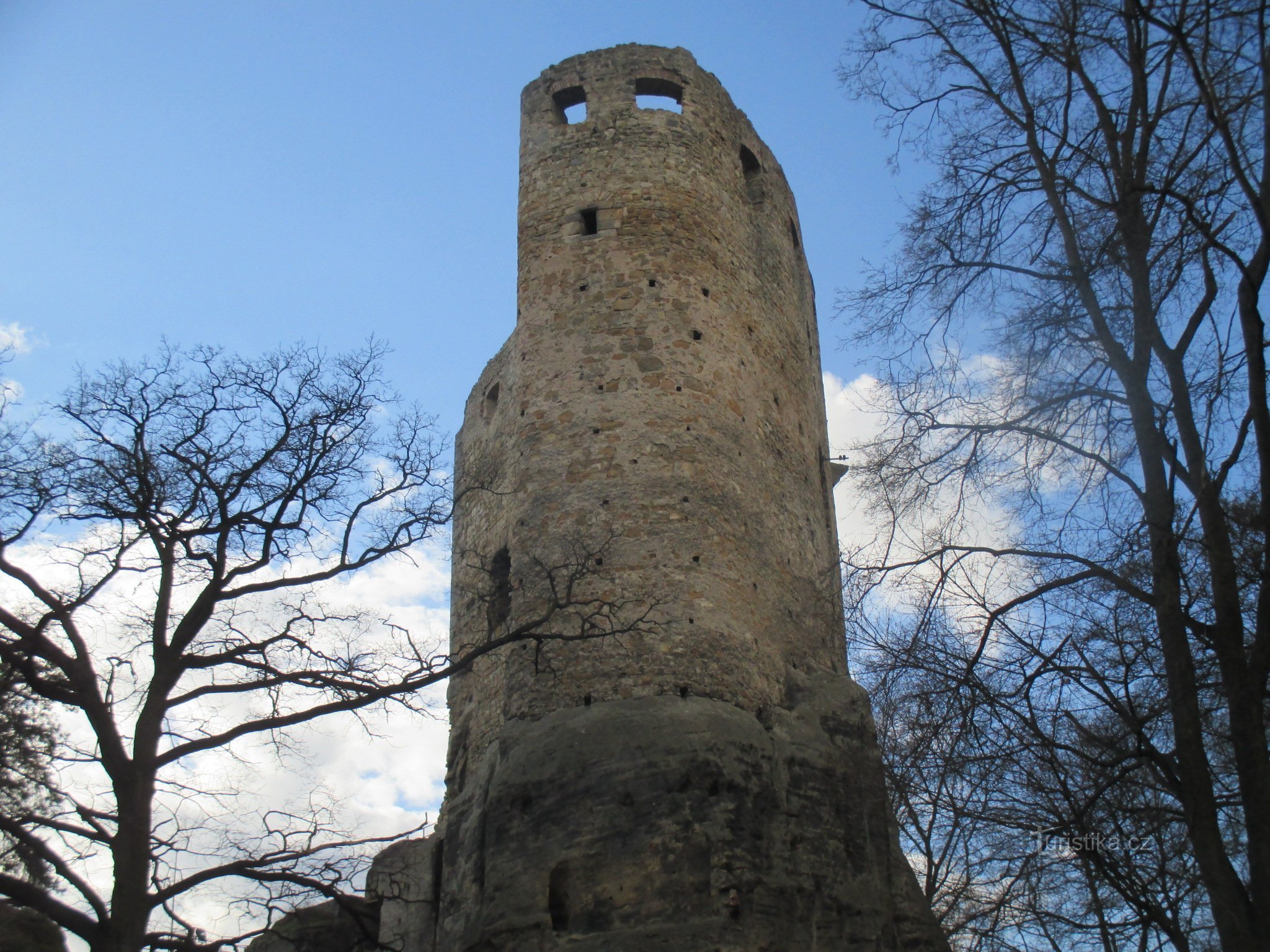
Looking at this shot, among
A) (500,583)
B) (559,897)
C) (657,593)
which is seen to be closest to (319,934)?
(500,583)

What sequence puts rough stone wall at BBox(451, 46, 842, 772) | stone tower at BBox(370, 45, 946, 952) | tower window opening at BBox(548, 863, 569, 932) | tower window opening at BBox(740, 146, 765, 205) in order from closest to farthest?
tower window opening at BBox(548, 863, 569, 932), stone tower at BBox(370, 45, 946, 952), rough stone wall at BBox(451, 46, 842, 772), tower window opening at BBox(740, 146, 765, 205)

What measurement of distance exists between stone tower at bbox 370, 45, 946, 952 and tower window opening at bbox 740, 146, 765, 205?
0.14ft

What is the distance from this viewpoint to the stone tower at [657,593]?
33.1 ft

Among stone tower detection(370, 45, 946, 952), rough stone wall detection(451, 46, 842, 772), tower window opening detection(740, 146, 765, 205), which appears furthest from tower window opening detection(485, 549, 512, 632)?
tower window opening detection(740, 146, 765, 205)

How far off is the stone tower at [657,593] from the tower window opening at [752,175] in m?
0.04

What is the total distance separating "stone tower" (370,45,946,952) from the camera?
397 inches

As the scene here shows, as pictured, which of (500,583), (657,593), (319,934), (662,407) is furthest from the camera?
(319,934)

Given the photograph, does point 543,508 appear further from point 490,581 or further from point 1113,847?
point 1113,847

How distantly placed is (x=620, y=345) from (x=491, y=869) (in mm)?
5454

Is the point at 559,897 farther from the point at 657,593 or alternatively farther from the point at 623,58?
the point at 623,58

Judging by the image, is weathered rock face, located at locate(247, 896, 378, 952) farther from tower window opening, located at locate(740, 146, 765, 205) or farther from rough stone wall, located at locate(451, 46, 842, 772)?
tower window opening, located at locate(740, 146, 765, 205)

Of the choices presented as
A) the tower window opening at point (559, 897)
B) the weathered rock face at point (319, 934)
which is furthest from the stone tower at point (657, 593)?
the weathered rock face at point (319, 934)

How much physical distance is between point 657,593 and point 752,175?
280 inches

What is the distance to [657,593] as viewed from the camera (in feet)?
37.3
